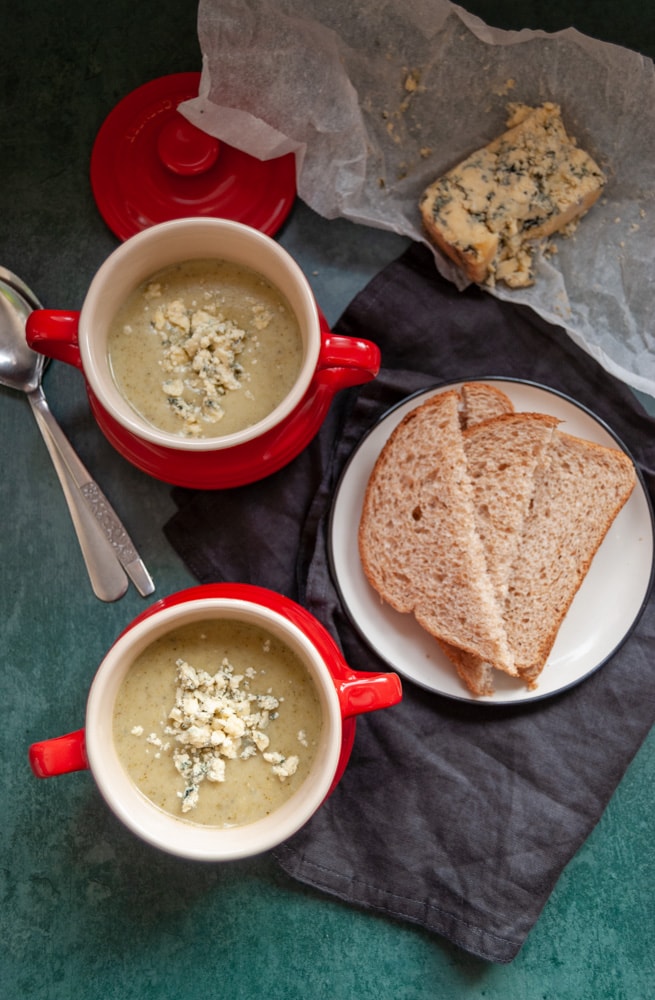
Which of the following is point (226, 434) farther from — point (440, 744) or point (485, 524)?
point (440, 744)

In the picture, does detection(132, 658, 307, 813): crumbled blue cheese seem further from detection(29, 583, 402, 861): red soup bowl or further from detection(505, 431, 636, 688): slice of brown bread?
detection(505, 431, 636, 688): slice of brown bread

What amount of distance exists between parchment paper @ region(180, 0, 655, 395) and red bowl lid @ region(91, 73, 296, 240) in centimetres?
7

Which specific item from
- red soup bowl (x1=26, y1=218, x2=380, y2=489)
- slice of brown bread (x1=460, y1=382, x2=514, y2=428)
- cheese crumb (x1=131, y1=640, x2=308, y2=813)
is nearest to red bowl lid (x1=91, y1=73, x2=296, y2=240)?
red soup bowl (x1=26, y1=218, x2=380, y2=489)

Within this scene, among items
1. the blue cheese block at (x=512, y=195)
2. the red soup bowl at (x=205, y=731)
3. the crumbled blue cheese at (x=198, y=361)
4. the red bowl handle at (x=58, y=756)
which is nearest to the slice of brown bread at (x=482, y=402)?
the blue cheese block at (x=512, y=195)

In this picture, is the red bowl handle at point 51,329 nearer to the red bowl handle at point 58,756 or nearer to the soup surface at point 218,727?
the soup surface at point 218,727

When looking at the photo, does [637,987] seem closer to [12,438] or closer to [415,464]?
[415,464]

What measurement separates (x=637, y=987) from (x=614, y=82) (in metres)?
2.00

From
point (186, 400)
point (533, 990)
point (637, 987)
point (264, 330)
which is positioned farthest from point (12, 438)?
point (637, 987)

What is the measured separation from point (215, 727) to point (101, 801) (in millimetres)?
537

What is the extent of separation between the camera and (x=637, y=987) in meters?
2.01

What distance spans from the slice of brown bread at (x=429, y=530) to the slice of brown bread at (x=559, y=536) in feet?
0.22

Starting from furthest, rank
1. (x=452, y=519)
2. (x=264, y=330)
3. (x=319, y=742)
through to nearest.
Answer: (x=452, y=519) < (x=264, y=330) < (x=319, y=742)

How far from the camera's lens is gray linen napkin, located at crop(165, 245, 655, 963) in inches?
77.5

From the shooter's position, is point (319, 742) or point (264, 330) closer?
point (319, 742)
